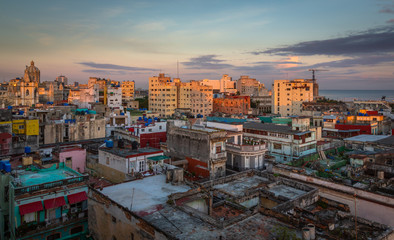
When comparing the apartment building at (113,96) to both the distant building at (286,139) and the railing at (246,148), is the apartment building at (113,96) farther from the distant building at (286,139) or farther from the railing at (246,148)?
the railing at (246,148)

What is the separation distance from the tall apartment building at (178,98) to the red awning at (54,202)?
7969 cm

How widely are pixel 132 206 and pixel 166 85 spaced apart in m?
86.2

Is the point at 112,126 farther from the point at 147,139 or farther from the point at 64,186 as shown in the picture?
the point at 64,186

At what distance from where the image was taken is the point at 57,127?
151 ft

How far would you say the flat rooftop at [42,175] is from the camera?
20.7 m

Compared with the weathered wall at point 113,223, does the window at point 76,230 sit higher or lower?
lower

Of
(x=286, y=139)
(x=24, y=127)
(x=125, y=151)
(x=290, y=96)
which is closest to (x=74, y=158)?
(x=125, y=151)

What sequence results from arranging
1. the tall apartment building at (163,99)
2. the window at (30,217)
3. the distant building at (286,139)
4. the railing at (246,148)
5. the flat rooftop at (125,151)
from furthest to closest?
the tall apartment building at (163,99)
the distant building at (286,139)
the railing at (246,148)
the flat rooftop at (125,151)
the window at (30,217)

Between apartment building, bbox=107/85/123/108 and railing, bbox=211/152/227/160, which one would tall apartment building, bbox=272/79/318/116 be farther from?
railing, bbox=211/152/227/160

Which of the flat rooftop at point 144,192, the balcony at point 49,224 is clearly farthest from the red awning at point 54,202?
the flat rooftop at point 144,192

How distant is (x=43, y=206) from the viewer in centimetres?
1925

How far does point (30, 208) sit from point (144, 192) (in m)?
7.13

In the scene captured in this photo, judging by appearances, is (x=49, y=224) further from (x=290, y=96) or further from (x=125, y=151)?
(x=290, y=96)

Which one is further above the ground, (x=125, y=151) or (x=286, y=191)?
(x=125, y=151)
